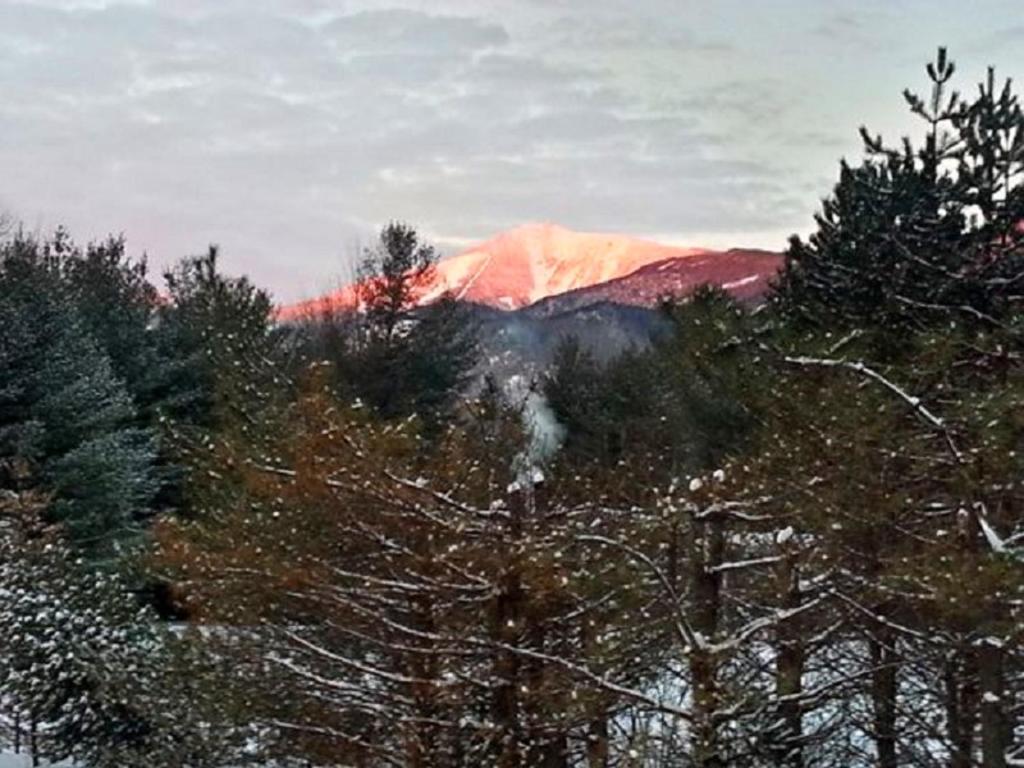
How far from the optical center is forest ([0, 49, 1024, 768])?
16.0 feet

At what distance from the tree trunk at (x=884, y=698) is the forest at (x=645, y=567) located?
3 centimetres

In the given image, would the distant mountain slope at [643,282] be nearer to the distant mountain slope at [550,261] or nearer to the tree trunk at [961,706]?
the distant mountain slope at [550,261]

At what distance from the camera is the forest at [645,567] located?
16.0 feet

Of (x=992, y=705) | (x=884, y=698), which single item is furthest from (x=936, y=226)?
(x=992, y=705)

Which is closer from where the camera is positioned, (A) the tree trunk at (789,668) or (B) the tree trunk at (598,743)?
(A) the tree trunk at (789,668)

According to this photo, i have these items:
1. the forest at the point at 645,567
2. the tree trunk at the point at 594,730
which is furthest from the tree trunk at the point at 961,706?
the tree trunk at the point at 594,730

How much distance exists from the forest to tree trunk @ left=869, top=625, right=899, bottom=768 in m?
0.03

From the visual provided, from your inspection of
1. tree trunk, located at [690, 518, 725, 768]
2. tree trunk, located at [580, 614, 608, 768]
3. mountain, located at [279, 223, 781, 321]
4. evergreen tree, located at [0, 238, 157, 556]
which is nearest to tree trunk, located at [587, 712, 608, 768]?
tree trunk, located at [580, 614, 608, 768]

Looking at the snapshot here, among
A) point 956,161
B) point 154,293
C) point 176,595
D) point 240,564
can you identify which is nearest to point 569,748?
point 240,564

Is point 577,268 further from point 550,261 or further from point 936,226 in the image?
point 936,226

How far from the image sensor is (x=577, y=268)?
4838 inches

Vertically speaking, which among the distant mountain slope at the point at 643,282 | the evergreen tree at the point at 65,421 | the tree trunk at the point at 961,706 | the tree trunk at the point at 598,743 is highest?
the distant mountain slope at the point at 643,282

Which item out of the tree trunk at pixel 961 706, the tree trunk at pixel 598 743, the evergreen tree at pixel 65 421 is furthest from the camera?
the evergreen tree at pixel 65 421

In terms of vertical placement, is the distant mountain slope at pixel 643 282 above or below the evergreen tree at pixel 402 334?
above
